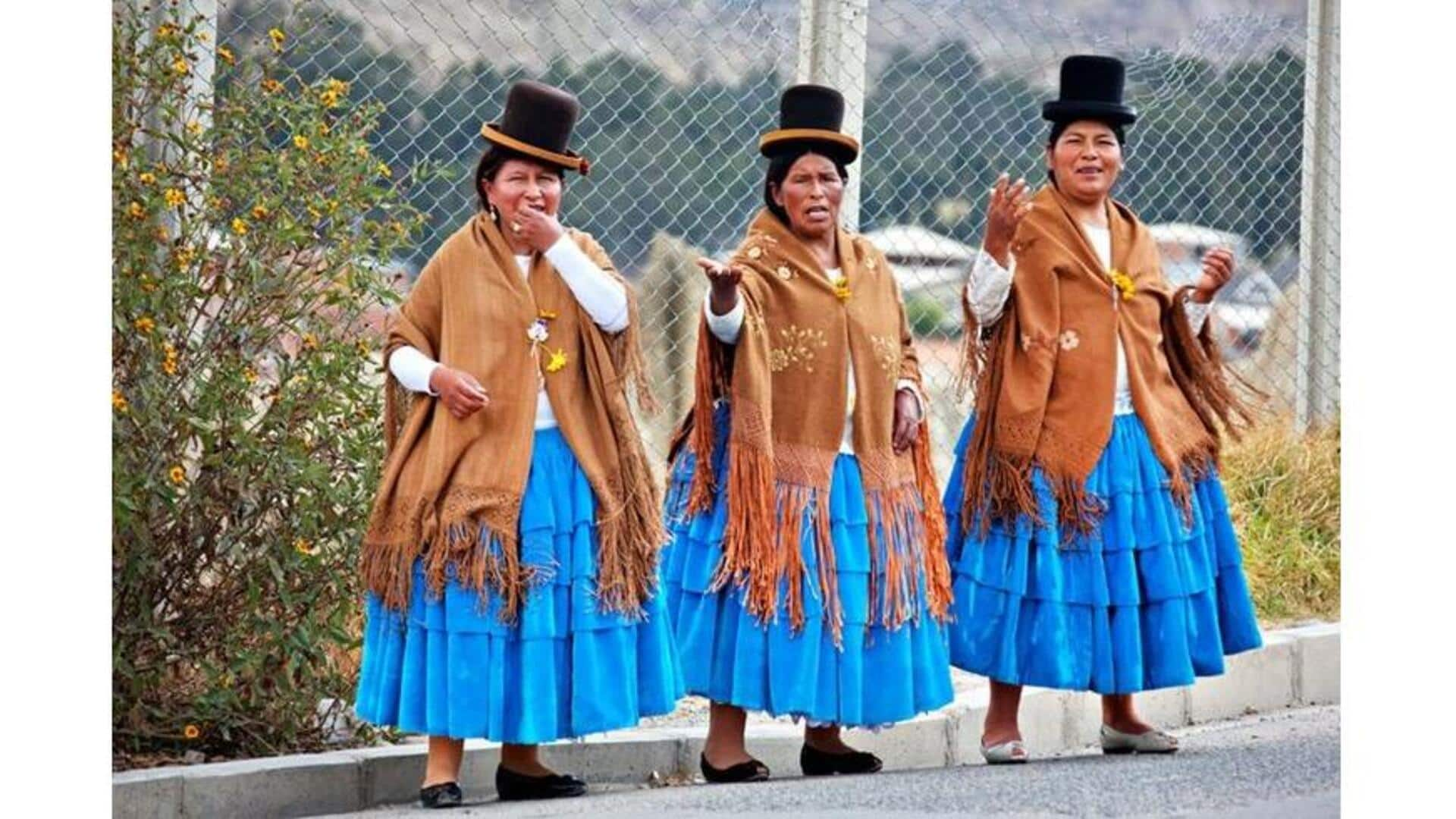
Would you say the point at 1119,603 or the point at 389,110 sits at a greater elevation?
the point at 389,110

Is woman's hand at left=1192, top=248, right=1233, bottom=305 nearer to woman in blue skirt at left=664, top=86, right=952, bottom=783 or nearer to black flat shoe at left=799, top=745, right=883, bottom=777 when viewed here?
woman in blue skirt at left=664, top=86, right=952, bottom=783

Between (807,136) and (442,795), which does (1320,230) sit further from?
(442,795)

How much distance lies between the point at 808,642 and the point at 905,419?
0.56 metres

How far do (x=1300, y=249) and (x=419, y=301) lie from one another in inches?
165

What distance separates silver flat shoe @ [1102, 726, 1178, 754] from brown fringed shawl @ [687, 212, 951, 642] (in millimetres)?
603

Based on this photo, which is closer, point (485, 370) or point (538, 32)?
point (485, 370)

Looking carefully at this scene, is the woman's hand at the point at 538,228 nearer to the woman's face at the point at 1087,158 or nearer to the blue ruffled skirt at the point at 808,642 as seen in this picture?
the blue ruffled skirt at the point at 808,642

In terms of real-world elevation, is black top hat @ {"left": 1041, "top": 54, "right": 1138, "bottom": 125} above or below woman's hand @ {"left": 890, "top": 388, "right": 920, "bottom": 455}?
above

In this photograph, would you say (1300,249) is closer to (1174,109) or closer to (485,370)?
(1174,109)

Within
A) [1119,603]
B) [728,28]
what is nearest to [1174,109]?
[728,28]

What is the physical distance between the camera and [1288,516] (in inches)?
329

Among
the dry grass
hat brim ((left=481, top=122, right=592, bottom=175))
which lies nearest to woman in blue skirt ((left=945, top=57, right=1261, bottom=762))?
hat brim ((left=481, top=122, right=592, bottom=175))

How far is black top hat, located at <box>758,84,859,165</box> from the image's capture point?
18.5 feet

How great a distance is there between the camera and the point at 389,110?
22.0 feet
